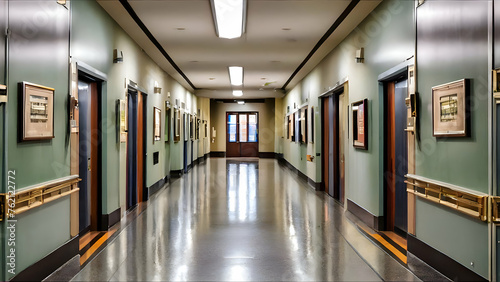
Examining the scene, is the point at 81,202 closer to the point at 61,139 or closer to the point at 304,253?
the point at 61,139

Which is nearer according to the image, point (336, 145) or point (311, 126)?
point (336, 145)

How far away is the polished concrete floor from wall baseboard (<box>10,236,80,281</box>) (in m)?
0.26

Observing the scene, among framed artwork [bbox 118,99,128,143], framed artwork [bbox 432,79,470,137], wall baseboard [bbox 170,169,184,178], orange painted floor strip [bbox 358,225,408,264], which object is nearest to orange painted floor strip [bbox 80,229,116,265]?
framed artwork [bbox 118,99,128,143]

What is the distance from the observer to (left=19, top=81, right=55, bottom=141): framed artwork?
3.63 m

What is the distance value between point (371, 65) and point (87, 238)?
4805mm

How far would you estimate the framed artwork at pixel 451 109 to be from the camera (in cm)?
365

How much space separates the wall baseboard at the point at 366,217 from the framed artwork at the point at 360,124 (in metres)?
1.04

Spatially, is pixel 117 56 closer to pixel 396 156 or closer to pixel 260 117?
pixel 396 156

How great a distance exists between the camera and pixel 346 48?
8008 mm

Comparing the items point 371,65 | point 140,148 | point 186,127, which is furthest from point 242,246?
point 186,127

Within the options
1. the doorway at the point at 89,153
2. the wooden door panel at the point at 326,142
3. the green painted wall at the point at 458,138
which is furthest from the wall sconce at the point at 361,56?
the doorway at the point at 89,153

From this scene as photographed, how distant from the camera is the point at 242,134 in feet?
85.7

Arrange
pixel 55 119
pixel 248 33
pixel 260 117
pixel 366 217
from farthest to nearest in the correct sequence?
1. pixel 260 117
2. pixel 248 33
3. pixel 366 217
4. pixel 55 119

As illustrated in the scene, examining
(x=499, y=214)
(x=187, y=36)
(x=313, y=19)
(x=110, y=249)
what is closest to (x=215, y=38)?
(x=187, y=36)
